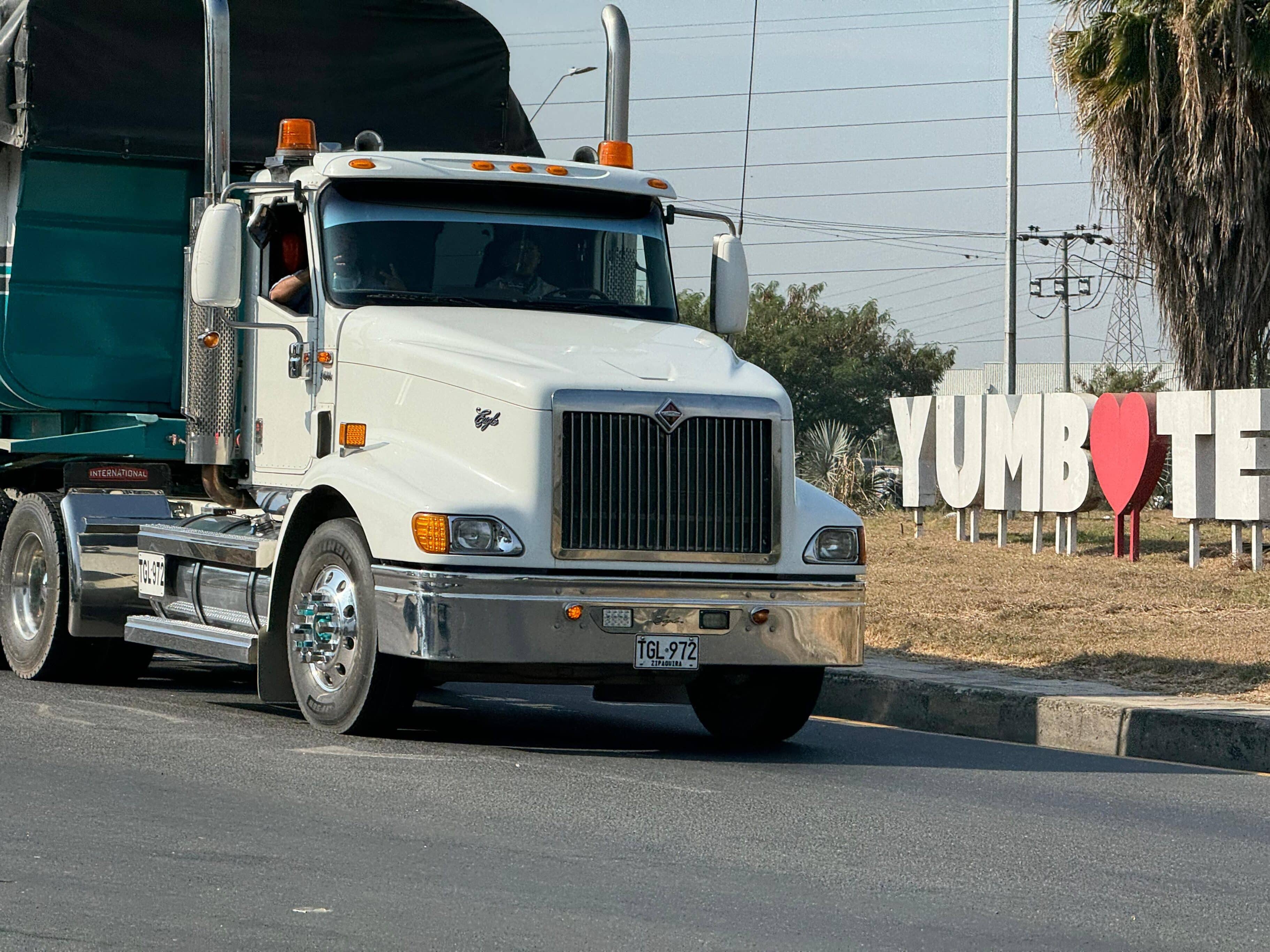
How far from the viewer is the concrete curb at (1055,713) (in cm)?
1011

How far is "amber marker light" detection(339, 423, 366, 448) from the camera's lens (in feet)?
32.6

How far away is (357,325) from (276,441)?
1071mm

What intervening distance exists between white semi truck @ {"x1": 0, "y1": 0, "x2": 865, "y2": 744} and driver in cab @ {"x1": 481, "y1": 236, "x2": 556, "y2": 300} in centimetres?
1

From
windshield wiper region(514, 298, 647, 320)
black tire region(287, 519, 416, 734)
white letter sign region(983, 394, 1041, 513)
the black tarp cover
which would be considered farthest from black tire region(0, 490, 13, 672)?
white letter sign region(983, 394, 1041, 513)

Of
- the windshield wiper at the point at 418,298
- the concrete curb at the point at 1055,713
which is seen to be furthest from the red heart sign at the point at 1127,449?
the windshield wiper at the point at 418,298

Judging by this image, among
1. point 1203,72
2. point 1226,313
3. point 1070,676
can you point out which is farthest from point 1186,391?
point 1070,676

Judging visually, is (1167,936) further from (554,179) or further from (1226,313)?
(1226,313)

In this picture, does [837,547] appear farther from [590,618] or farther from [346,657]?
[346,657]

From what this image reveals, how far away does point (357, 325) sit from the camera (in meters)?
10.1

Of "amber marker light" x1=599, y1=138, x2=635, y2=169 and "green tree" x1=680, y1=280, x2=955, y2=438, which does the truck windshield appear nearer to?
"amber marker light" x1=599, y1=138, x2=635, y2=169

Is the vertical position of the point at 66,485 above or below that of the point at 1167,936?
above

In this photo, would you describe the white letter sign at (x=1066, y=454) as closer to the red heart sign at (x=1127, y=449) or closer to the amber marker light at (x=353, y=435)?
the red heart sign at (x=1127, y=449)

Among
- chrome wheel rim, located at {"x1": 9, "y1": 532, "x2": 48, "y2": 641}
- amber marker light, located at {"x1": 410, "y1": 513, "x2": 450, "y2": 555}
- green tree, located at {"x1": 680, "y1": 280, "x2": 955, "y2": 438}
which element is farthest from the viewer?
green tree, located at {"x1": 680, "y1": 280, "x2": 955, "y2": 438}

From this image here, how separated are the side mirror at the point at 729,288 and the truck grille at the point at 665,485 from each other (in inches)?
74.0
